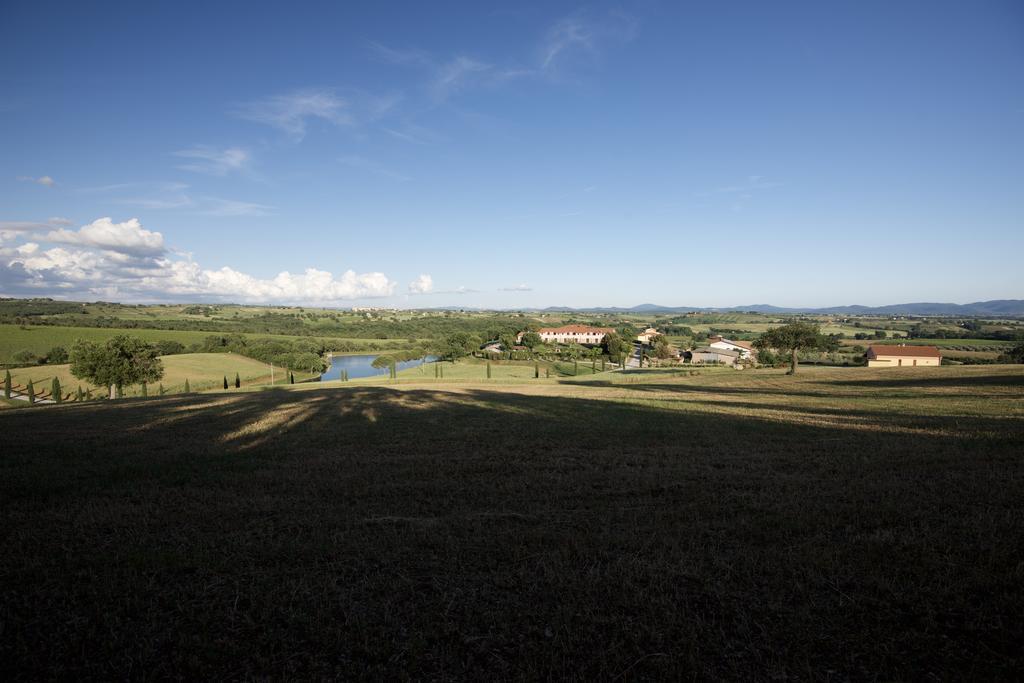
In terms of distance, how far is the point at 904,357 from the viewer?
2586 inches

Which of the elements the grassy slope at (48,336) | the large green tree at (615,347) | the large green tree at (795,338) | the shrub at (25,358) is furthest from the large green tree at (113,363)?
the large green tree at (615,347)

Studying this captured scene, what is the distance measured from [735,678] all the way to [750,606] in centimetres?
127

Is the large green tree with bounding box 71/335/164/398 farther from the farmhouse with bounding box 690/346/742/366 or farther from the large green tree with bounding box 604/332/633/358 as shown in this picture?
the farmhouse with bounding box 690/346/742/366

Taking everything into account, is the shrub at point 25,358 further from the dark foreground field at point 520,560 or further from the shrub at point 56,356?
the dark foreground field at point 520,560

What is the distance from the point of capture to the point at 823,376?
4288cm

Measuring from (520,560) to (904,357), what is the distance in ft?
260

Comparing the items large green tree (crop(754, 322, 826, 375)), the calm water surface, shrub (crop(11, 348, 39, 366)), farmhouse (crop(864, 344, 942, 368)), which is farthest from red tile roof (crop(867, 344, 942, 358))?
shrub (crop(11, 348, 39, 366))

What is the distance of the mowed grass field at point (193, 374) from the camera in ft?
209

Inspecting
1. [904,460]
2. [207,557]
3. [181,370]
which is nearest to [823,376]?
[904,460]

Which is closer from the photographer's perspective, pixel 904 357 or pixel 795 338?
pixel 795 338

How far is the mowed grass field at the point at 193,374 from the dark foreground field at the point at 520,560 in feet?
197

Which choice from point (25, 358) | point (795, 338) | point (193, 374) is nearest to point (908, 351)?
point (795, 338)

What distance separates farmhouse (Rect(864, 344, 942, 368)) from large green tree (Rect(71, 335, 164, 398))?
292 ft

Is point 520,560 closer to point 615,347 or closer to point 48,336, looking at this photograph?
point 615,347
